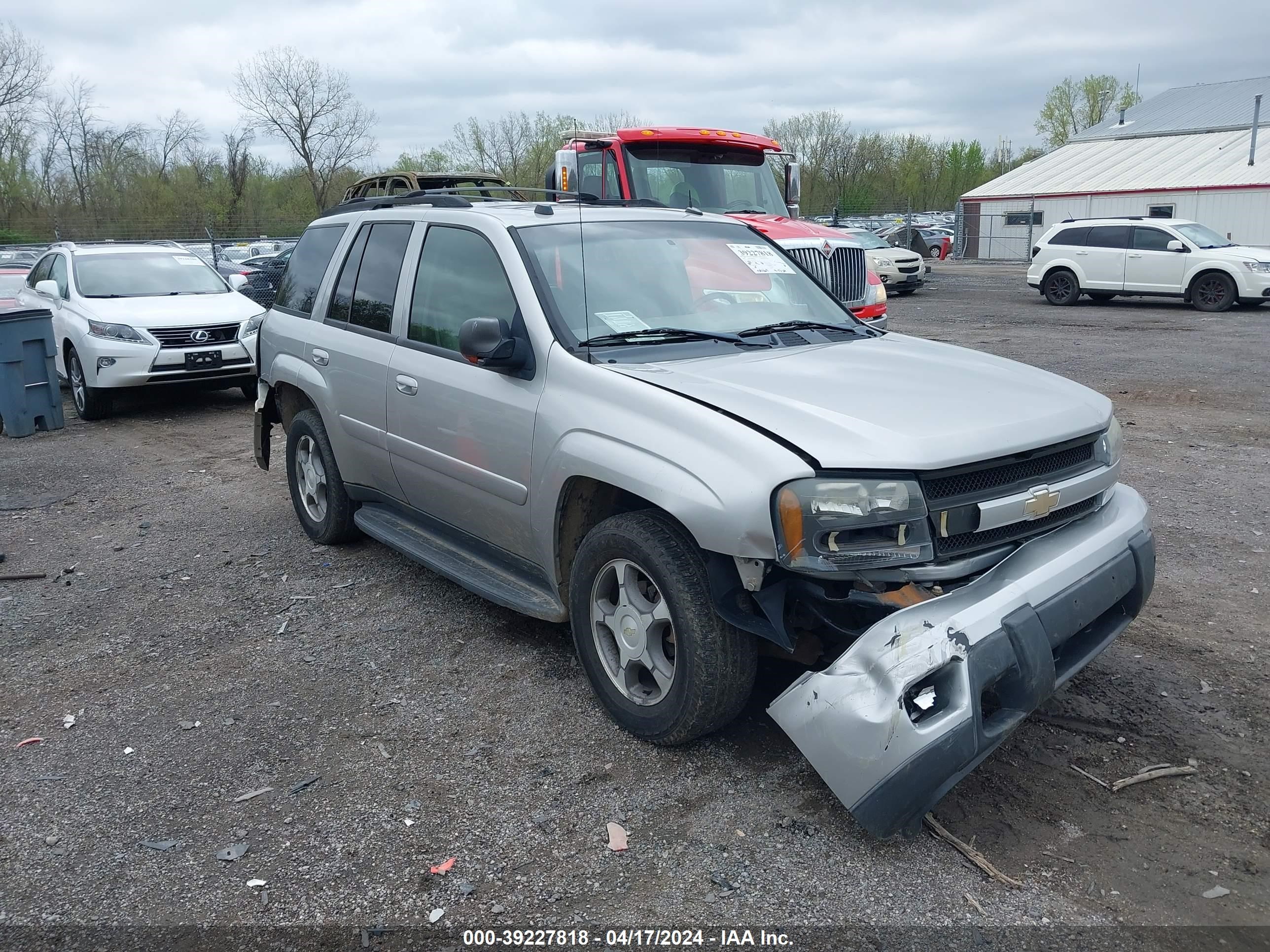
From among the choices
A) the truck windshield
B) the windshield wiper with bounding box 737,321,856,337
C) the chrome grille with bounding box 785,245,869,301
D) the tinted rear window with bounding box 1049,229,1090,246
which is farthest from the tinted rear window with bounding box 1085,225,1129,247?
the windshield wiper with bounding box 737,321,856,337

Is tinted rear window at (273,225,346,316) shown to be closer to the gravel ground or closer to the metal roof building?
the gravel ground

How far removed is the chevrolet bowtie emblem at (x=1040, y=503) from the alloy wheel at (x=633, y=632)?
122 centimetres

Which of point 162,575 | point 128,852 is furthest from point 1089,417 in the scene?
point 162,575

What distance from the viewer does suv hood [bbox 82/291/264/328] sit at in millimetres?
10266

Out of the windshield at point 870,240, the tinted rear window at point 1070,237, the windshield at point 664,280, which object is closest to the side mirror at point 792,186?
the windshield at point 664,280

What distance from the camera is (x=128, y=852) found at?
10.1 ft

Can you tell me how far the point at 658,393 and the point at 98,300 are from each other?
9450 mm

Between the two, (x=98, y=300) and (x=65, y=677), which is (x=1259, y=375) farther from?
(x=98, y=300)

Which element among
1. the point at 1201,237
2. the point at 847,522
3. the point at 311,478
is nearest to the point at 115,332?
the point at 311,478

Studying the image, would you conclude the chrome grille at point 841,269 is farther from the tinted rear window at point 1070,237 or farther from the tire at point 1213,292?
the tinted rear window at point 1070,237

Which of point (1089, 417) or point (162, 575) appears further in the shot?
point (162, 575)

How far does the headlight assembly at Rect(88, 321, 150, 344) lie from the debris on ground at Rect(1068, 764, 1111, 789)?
9613mm

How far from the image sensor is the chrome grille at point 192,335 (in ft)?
33.4

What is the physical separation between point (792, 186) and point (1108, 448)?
30.2 ft
